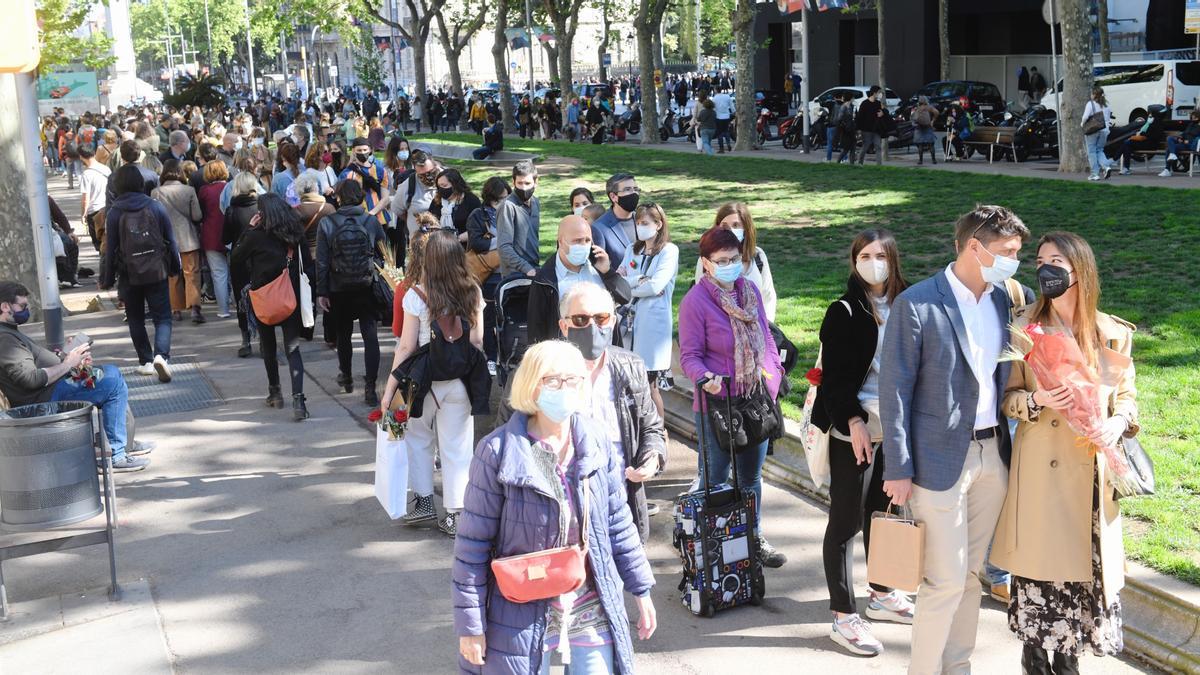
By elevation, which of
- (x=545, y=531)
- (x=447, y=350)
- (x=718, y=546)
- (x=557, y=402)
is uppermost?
(x=557, y=402)

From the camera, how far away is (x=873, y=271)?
204 inches

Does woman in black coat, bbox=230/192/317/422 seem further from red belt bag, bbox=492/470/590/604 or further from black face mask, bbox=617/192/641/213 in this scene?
red belt bag, bbox=492/470/590/604

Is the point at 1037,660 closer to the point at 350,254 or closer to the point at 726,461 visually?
the point at 726,461

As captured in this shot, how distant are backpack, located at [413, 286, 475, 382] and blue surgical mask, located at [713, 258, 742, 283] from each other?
5.52 ft

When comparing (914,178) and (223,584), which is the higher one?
(914,178)

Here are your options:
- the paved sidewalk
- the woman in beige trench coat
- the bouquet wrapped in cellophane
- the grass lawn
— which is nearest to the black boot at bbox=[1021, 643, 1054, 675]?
the woman in beige trench coat

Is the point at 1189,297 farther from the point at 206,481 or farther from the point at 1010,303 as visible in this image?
the point at 206,481

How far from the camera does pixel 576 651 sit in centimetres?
399

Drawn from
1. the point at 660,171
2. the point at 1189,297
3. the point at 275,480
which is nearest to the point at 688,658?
the point at 275,480

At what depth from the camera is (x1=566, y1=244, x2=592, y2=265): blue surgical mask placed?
705 cm

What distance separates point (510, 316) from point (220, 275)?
6.62 metres

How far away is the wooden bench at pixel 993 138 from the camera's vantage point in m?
25.1

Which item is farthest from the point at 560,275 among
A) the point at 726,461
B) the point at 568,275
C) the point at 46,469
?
the point at 46,469

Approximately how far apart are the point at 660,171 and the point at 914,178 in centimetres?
630
